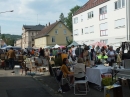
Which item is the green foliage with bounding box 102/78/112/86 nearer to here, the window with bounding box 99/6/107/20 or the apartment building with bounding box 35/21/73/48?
the window with bounding box 99/6/107/20

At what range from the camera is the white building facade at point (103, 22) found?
99.1 feet

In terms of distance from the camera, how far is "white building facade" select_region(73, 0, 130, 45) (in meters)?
30.2

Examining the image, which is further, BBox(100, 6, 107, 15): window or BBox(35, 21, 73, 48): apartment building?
BBox(35, 21, 73, 48): apartment building

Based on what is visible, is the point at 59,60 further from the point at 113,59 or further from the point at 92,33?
the point at 92,33

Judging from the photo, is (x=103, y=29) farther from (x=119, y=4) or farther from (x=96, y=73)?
(x=96, y=73)

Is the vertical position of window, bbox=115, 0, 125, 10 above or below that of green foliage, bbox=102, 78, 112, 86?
above

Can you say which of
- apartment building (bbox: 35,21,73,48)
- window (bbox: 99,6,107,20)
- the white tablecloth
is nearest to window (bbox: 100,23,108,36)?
window (bbox: 99,6,107,20)

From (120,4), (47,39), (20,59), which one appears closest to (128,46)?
(20,59)

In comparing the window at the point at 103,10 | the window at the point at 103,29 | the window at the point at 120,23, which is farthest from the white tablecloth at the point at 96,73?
the window at the point at 103,10

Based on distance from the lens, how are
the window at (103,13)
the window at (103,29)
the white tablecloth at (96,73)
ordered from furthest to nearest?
the window at (103,13) → the window at (103,29) → the white tablecloth at (96,73)

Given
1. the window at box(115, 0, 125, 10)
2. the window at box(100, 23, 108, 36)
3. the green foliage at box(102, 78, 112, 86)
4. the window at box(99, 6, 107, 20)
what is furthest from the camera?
the window at box(99, 6, 107, 20)

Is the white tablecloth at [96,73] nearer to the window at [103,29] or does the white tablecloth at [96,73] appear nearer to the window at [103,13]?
the window at [103,29]

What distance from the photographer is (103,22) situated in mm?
35469

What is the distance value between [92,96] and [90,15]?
3298 cm
